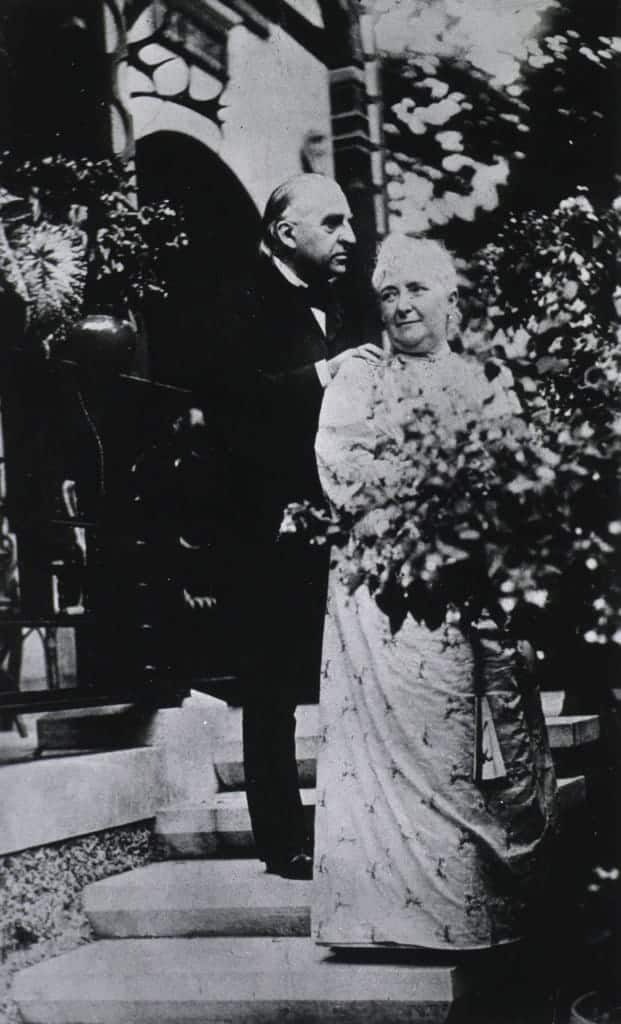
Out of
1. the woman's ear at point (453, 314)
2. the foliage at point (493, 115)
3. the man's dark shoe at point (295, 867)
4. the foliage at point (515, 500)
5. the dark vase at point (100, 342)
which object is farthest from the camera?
the dark vase at point (100, 342)

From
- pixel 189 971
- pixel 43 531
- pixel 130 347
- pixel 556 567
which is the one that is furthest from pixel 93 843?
pixel 556 567

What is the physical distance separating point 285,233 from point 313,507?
78cm

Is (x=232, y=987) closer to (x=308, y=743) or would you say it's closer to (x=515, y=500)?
(x=308, y=743)

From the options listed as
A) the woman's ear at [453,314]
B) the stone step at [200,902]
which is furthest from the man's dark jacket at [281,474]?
the stone step at [200,902]

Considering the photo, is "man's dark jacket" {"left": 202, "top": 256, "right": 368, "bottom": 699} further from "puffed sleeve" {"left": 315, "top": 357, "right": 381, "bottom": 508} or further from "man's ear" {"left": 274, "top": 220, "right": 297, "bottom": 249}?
"puffed sleeve" {"left": 315, "top": 357, "right": 381, "bottom": 508}

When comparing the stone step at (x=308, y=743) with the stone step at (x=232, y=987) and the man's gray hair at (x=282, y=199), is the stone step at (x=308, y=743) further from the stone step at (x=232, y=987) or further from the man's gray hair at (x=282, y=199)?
the man's gray hair at (x=282, y=199)

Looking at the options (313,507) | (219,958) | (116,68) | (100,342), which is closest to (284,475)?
(313,507)

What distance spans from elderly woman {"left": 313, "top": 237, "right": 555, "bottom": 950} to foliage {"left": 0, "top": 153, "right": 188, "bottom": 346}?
1.07 m

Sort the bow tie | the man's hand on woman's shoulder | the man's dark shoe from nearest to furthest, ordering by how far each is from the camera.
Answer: the man's hand on woman's shoulder → the man's dark shoe → the bow tie

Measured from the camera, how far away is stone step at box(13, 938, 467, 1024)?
2.66 m

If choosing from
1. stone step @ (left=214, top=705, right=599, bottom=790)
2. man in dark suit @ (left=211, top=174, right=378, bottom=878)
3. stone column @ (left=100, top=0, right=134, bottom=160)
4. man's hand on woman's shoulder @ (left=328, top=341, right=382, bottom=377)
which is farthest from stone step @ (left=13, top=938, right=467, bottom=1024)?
stone column @ (left=100, top=0, right=134, bottom=160)

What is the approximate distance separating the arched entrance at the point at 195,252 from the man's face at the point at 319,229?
73cm

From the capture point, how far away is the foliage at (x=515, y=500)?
2221 mm

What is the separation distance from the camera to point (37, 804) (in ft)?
10.5
